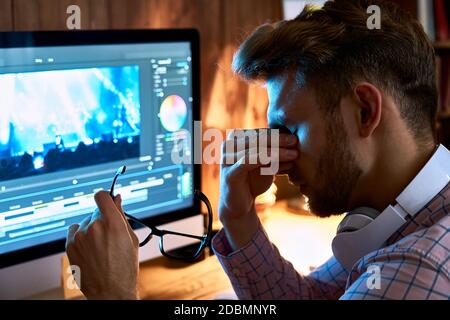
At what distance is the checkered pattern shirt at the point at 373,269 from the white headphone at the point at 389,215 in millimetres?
13

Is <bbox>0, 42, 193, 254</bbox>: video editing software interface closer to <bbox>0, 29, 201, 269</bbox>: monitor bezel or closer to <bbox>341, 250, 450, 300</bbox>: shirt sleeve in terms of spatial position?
<bbox>0, 29, 201, 269</bbox>: monitor bezel

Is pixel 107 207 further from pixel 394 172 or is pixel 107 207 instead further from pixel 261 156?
pixel 394 172

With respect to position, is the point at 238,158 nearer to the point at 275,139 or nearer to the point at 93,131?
the point at 275,139

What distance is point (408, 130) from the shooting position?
1.19 m

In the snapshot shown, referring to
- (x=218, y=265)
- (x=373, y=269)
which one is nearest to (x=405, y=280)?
Answer: (x=373, y=269)

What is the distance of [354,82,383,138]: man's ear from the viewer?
1.13 metres

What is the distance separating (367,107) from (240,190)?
340 millimetres

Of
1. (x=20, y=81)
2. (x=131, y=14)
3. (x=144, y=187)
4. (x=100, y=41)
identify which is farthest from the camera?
(x=131, y=14)

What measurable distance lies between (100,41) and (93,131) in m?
0.18

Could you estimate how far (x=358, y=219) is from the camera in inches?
46.5

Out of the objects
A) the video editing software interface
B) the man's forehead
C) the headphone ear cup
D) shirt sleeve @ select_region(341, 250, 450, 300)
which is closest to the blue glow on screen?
the video editing software interface

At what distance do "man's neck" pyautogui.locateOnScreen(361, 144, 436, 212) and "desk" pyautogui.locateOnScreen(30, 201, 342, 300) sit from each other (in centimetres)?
51

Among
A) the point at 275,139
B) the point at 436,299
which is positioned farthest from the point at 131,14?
the point at 436,299

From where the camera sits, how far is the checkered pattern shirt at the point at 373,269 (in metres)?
0.96
